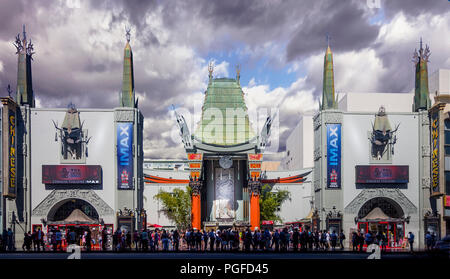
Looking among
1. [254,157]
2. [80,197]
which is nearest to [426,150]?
[254,157]

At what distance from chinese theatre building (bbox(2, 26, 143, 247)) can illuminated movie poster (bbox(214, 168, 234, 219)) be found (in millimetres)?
18504

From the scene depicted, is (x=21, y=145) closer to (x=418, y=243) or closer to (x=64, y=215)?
(x=64, y=215)

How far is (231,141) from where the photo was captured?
198 feet

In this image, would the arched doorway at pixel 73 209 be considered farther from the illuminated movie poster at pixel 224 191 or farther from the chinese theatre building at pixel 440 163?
the chinese theatre building at pixel 440 163

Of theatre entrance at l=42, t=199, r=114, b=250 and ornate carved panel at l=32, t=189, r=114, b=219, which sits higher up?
ornate carved panel at l=32, t=189, r=114, b=219

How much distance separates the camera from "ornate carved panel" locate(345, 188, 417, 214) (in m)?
44.9

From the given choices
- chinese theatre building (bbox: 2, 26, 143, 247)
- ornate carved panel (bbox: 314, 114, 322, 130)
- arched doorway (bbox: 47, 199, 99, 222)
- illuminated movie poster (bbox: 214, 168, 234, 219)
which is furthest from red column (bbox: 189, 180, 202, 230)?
ornate carved panel (bbox: 314, 114, 322, 130)

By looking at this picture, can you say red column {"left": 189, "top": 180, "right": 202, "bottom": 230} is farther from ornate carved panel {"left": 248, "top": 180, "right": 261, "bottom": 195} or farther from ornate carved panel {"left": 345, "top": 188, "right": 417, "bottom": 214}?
ornate carved panel {"left": 345, "top": 188, "right": 417, "bottom": 214}

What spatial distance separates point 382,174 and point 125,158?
21.4 m

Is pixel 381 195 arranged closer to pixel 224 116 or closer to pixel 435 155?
pixel 435 155

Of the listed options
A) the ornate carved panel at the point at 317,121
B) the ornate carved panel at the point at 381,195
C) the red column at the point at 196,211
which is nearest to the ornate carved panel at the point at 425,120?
the ornate carved panel at the point at 381,195

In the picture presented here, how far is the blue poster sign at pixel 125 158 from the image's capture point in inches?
1734

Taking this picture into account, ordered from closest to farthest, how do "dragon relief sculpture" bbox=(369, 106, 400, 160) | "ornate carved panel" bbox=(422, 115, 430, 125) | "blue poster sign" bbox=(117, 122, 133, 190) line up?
1. "blue poster sign" bbox=(117, 122, 133, 190)
2. "dragon relief sculpture" bbox=(369, 106, 400, 160)
3. "ornate carved panel" bbox=(422, 115, 430, 125)
